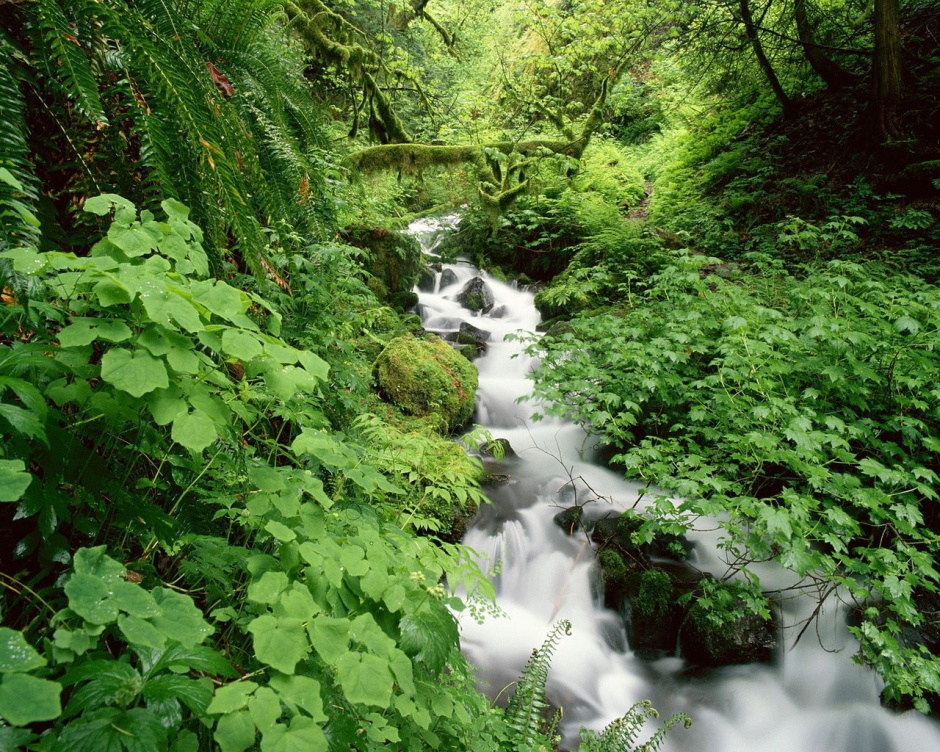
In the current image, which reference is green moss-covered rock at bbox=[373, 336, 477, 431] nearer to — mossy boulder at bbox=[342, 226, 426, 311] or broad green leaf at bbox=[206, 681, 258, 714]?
mossy boulder at bbox=[342, 226, 426, 311]

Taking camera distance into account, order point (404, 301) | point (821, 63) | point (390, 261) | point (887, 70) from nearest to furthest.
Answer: point (887, 70) < point (821, 63) < point (390, 261) < point (404, 301)

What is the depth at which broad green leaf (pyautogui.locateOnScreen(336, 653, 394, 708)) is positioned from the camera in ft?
2.73

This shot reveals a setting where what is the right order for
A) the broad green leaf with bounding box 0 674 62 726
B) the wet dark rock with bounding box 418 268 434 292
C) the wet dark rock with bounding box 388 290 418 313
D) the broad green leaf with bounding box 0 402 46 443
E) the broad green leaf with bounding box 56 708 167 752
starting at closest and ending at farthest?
the broad green leaf with bounding box 0 674 62 726 → the broad green leaf with bounding box 56 708 167 752 → the broad green leaf with bounding box 0 402 46 443 → the wet dark rock with bounding box 388 290 418 313 → the wet dark rock with bounding box 418 268 434 292

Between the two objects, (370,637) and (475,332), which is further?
(475,332)

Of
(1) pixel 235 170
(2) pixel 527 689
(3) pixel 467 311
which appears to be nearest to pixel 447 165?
(3) pixel 467 311

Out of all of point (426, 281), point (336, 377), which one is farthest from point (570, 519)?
point (426, 281)

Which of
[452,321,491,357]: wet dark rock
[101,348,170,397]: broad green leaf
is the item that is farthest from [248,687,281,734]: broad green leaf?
[452,321,491,357]: wet dark rock

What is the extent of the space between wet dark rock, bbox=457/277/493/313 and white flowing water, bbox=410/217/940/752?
4.24m

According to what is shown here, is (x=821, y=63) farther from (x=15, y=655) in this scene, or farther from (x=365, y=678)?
(x=15, y=655)

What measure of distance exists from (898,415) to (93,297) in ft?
14.4

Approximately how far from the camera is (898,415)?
3289 mm

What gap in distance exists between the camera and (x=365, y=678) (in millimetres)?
862

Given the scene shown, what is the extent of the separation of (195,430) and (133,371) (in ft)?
0.47

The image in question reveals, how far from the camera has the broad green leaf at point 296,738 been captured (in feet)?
2.43
